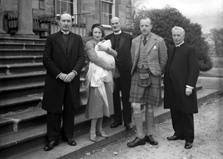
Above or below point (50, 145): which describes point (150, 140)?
below

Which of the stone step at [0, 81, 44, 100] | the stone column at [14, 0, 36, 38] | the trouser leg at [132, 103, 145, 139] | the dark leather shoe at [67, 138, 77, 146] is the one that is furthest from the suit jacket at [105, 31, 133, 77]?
the stone column at [14, 0, 36, 38]

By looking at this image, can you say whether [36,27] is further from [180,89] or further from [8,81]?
[180,89]

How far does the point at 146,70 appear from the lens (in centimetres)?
412

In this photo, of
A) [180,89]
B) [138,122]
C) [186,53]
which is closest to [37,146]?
[138,122]

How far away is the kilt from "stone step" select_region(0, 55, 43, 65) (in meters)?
2.98

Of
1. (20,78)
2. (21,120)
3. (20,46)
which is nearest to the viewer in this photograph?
(21,120)

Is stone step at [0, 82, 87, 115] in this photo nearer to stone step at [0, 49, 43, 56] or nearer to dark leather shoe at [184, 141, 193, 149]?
stone step at [0, 49, 43, 56]

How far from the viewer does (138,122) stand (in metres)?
4.23

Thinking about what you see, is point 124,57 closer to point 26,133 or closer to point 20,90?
point 20,90

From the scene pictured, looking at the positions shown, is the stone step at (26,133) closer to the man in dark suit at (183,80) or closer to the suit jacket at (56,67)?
the suit jacket at (56,67)

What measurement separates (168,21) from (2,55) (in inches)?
258

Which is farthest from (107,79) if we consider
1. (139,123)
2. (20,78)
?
(20,78)

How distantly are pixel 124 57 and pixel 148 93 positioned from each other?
0.84m

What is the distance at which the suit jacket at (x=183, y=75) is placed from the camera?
13.4 feet
